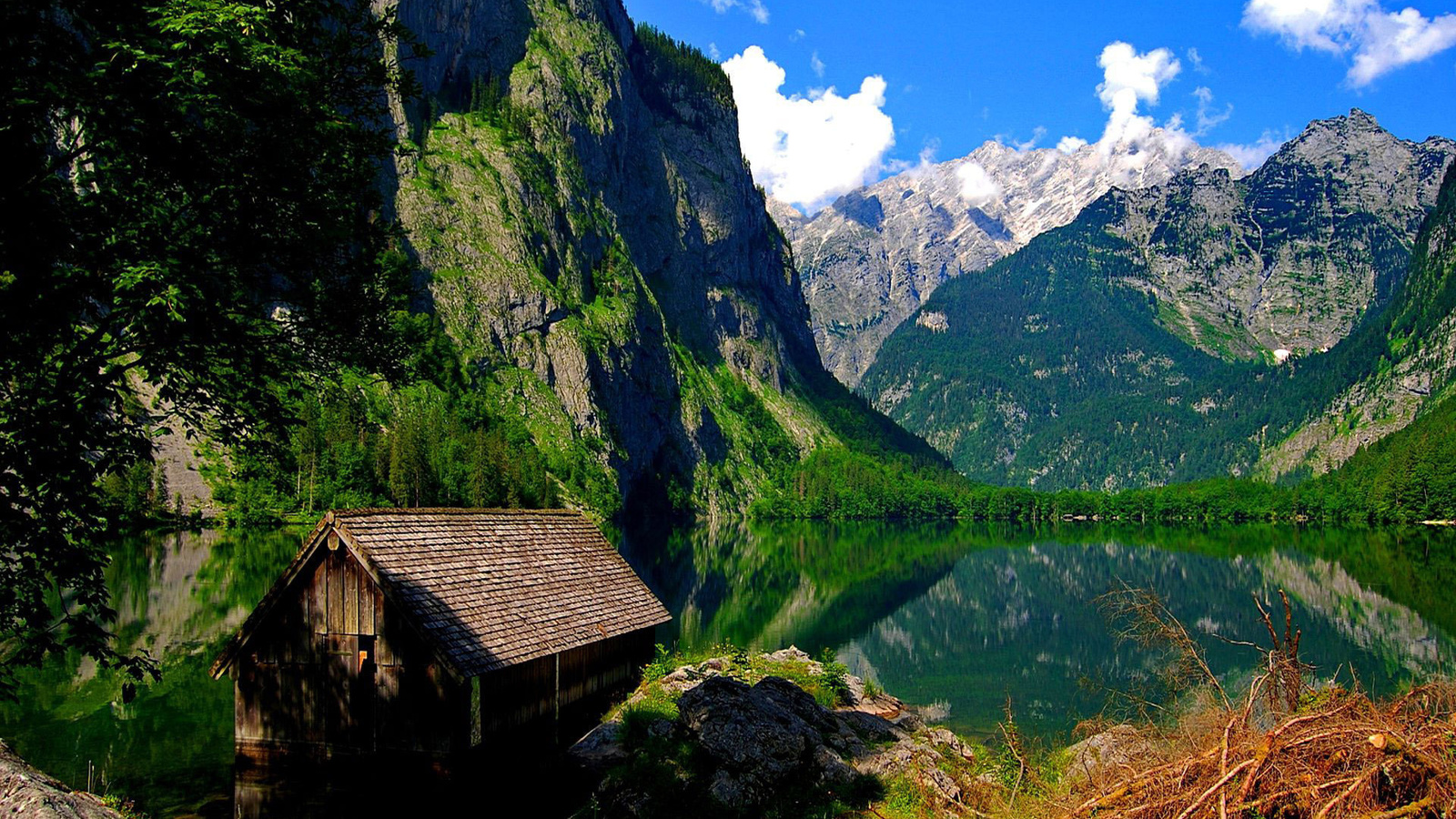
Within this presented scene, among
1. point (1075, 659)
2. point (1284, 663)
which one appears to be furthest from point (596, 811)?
point (1075, 659)

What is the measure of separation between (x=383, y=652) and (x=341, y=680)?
134 cm

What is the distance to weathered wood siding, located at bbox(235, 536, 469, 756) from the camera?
2180cm

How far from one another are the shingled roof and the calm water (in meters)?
6.20

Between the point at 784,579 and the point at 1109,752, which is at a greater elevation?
the point at 1109,752

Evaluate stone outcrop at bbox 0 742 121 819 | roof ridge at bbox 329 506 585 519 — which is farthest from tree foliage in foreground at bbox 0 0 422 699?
roof ridge at bbox 329 506 585 519

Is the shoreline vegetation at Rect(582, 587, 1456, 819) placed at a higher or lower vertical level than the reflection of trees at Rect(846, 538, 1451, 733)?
higher

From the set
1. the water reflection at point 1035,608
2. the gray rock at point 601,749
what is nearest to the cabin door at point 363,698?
the gray rock at point 601,749

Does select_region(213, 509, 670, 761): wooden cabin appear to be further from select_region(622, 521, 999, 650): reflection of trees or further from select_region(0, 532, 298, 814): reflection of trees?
select_region(622, 521, 999, 650): reflection of trees

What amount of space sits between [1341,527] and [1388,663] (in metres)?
168

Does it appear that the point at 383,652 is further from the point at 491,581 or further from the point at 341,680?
the point at 491,581

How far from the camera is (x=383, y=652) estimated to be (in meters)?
22.2

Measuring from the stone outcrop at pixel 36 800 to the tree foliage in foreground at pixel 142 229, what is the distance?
7.70ft

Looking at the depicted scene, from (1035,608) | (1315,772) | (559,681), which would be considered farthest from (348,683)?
(1035,608)

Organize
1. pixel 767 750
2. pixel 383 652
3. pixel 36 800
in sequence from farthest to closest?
pixel 383 652, pixel 767 750, pixel 36 800
